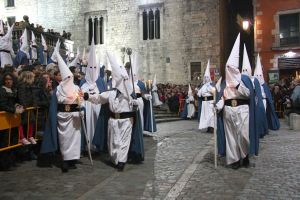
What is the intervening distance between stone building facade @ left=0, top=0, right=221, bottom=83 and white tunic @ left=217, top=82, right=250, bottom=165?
841 inches

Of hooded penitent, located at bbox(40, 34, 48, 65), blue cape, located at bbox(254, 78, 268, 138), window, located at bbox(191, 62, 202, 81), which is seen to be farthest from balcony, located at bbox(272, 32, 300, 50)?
hooded penitent, located at bbox(40, 34, 48, 65)

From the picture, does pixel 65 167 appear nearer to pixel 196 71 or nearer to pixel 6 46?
pixel 6 46

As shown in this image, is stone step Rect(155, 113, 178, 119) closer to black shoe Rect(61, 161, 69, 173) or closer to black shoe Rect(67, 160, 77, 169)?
black shoe Rect(67, 160, 77, 169)

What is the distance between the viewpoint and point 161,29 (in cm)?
3030

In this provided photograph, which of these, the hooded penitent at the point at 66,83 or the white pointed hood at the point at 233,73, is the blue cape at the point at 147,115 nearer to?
the white pointed hood at the point at 233,73

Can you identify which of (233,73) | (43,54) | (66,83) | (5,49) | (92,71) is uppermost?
(43,54)

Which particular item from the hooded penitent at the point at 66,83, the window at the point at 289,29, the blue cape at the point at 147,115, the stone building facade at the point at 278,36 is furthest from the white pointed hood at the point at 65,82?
the window at the point at 289,29

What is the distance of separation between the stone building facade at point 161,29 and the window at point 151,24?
0.30 meters

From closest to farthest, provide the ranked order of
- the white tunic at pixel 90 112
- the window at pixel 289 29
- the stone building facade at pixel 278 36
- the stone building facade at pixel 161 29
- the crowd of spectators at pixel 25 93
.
Answer: the crowd of spectators at pixel 25 93, the white tunic at pixel 90 112, the stone building facade at pixel 278 36, the window at pixel 289 29, the stone building facade at pixel 161 29

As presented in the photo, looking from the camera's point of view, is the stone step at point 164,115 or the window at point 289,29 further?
the window at point 289,29

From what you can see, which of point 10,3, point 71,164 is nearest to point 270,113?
point 71,164

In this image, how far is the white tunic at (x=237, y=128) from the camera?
7809 millimetres

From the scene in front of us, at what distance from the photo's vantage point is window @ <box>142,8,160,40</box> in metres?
30.6

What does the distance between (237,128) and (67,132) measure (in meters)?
3.21
